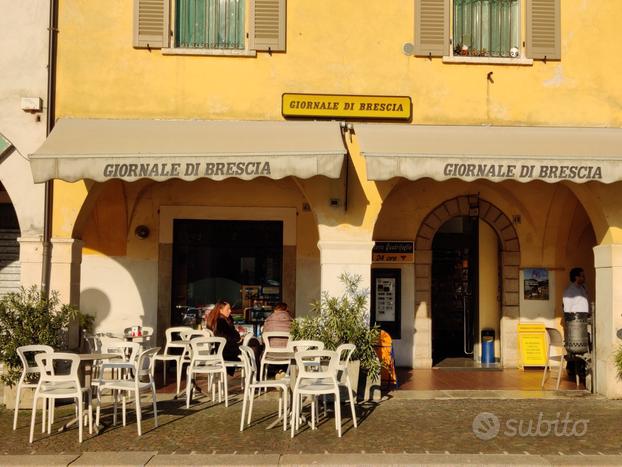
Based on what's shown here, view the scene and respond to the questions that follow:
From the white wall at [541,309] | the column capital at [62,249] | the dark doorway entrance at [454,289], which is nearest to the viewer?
the column capital at [62,249]

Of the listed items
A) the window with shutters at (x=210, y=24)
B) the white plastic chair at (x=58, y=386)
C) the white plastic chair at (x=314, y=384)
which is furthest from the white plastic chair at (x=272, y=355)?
the window with shutters at (x=210, y=24)

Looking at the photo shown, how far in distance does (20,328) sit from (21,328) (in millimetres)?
13

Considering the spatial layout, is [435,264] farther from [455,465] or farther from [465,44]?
[455,465]

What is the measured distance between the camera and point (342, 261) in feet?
39.0

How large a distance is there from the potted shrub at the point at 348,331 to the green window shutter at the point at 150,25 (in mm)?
4547

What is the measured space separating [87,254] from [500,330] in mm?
A: 7921

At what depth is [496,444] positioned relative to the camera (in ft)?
28.2

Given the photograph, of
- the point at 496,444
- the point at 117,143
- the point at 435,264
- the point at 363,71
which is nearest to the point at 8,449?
the point at 117,143

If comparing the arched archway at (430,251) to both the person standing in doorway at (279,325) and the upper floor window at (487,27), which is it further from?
the person standing in doorway at (279,325)

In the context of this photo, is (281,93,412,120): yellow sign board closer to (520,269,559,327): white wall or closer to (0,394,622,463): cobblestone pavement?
(0,394,622,463): cobblestone pavement

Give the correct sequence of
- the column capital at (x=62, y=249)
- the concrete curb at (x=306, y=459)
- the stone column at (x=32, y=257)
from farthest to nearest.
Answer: the column capital at (x=62, y=249) < the stone column at (x=32, y=257) < the concrete curb at (x=306, y=459)

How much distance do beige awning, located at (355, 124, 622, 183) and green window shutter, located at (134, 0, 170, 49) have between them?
11.1ft

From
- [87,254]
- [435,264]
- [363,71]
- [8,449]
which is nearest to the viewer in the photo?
[8,449]

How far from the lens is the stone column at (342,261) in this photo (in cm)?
1188
